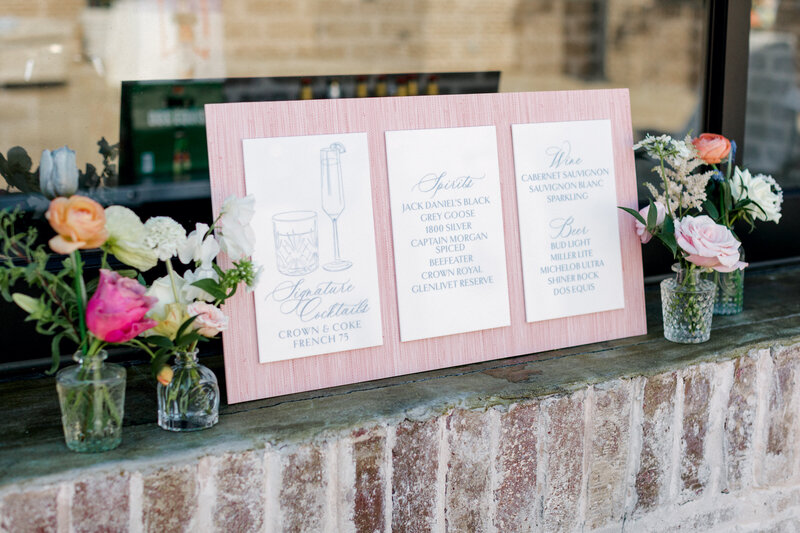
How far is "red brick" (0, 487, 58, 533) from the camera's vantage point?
0.87 m

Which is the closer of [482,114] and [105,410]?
[105,410]

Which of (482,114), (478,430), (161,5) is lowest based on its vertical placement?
(478,430)

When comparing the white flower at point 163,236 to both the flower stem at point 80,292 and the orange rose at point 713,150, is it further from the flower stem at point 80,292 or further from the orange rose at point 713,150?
the orange rose at point 713,150

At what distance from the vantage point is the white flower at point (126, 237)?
0.96 meters

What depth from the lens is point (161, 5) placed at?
3.15 meters

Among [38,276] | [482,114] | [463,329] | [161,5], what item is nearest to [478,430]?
[463,329]

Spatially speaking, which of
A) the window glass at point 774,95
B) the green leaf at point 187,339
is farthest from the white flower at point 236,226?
the window glass at point 774,95

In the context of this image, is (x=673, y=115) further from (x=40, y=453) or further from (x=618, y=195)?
(x=40, y=453)

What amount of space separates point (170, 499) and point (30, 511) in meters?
0.16

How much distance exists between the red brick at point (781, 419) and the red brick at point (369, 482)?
74cm

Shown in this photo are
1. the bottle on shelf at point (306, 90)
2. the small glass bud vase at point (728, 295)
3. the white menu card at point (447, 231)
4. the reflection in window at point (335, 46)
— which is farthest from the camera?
the reflection in window at point (335, 46)

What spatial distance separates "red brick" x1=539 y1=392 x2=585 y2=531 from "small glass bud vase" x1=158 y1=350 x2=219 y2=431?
0.49m

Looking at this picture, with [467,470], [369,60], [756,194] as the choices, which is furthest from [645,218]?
[369,60]

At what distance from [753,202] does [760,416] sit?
382mm
